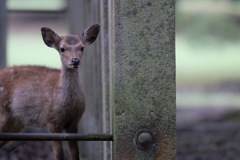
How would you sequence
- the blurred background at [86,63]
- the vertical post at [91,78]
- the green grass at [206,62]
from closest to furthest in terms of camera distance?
the blurred background at [86,63]
the vertical post at [91,78]
the green grass at [206,62]

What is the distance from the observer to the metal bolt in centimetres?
683

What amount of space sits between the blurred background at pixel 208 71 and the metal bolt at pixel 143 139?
663 centimetres

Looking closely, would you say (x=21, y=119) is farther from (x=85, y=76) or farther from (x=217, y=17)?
(x=217, y=17)

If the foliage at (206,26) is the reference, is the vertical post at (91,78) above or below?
below

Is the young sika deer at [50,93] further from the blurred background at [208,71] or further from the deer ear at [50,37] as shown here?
the blurred background at [208,71]

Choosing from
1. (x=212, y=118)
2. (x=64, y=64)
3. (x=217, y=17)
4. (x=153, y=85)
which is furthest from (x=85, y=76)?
(x=217, y=17)

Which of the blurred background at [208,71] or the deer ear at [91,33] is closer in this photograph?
the deer ear at [91,33]

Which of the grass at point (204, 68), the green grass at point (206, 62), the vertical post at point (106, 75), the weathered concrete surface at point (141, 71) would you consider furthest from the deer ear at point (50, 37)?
the green grass at point (206, 62)

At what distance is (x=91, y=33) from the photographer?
7.52 m

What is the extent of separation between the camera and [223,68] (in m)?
30.6

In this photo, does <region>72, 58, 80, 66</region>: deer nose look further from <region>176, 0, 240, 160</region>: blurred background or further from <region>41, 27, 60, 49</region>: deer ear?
<region>176, 0, 240, 160</region>: blurred background

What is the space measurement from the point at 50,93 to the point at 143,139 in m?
1.48

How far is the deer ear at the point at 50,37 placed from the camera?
7.56 meters

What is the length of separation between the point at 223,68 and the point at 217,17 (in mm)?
1797
